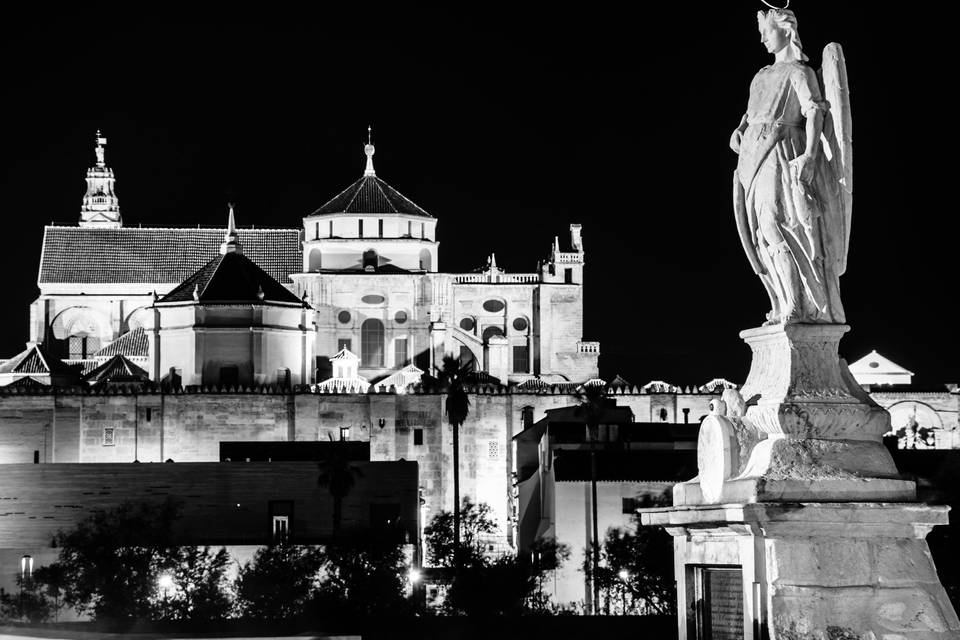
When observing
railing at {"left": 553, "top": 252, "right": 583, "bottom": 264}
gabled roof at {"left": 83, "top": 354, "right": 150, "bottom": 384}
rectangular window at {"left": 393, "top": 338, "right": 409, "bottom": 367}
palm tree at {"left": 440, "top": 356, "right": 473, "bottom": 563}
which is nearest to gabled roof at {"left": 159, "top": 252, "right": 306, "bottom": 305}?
gabled roof at {"left": 83, "top": 354, "right": 150, "bottom": 384}

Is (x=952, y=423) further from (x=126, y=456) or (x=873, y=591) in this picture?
(x=873, y=591)

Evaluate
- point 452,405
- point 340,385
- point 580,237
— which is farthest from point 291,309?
point 580,237

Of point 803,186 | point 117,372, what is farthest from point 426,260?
point 803,186

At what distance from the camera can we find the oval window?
319ft

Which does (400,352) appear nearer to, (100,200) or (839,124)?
(100,200)

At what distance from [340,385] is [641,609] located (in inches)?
1212

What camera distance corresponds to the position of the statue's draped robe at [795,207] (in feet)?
32.7

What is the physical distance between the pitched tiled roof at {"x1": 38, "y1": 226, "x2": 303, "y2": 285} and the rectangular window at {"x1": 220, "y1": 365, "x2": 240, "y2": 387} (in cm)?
2223

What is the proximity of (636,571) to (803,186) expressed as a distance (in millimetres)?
43748

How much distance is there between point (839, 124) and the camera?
32.5 ft

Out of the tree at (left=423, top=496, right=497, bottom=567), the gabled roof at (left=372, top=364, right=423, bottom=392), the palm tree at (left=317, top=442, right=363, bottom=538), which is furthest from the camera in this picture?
the gabled roof at (left=372, top=364, right=423, bottom=392)

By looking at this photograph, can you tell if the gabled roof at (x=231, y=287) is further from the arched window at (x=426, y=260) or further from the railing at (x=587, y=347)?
the railing at (x=587, y=347)

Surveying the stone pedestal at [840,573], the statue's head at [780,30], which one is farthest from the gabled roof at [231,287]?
the stone pedestal at [840,573]

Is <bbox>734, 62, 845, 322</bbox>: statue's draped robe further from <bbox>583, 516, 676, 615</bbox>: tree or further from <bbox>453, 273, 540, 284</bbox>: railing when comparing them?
<bbox>453, 273, 540, 284</bbox>: railing
